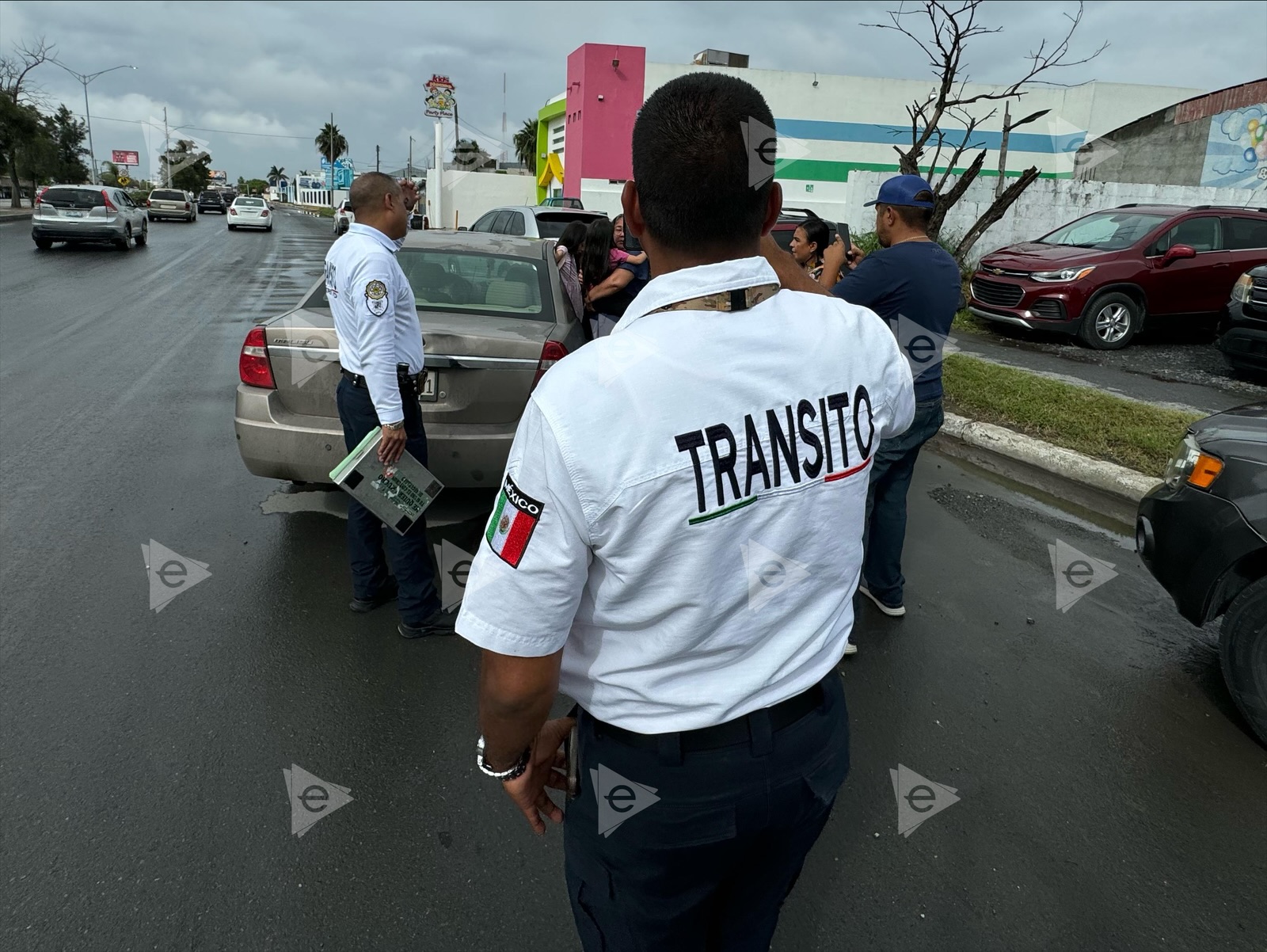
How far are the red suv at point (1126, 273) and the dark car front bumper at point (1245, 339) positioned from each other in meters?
Result: 1.72

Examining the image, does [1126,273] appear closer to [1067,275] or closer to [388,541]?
[1067,275]

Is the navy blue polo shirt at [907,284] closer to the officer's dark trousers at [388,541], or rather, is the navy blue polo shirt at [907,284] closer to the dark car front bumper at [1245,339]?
the officer's dark trousers at [388,541]

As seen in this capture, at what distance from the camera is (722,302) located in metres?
1.29

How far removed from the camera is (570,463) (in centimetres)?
118

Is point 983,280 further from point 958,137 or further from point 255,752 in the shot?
point 958,137

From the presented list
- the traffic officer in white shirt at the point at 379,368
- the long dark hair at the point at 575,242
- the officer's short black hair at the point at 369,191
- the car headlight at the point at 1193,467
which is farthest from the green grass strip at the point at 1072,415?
the officer's short black hair at the point at 369,191

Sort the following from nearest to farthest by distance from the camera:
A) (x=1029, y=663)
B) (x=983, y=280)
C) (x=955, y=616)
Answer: (x=1029, y=663) < (x=955, y=616) < (x=983, y=280)

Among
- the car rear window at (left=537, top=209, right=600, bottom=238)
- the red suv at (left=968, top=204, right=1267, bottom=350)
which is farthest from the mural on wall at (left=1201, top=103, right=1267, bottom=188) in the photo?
the car rear window at (left=537, top=209, right=600, bottom=238)

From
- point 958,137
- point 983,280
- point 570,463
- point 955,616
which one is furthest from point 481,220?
point 958,137

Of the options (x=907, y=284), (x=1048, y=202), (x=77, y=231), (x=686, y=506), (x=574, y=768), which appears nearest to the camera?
(x=686, y=506)

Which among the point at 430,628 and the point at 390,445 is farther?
the point at 430,628

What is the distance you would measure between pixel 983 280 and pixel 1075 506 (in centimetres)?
706

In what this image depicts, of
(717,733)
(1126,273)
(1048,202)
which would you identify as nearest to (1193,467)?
(717,733)

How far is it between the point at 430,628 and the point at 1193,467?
326cm
